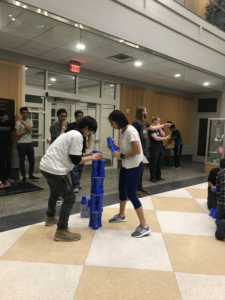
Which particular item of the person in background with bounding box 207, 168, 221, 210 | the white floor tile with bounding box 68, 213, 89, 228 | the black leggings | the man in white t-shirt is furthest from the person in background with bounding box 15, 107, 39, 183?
the person in background with bounding box 207, 168, 221, 210

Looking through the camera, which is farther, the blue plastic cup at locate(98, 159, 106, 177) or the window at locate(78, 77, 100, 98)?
the window at locate(78, 77, 100, 98)

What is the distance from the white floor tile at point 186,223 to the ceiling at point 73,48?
11.1 ft

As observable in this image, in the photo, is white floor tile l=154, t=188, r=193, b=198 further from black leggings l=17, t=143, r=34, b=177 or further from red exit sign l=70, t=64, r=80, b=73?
red exit sign l=70, t=64, r=80, b=73

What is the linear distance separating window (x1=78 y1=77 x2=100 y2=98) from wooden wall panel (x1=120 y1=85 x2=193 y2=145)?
0.89 m

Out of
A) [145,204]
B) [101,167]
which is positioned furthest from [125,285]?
[145,204]

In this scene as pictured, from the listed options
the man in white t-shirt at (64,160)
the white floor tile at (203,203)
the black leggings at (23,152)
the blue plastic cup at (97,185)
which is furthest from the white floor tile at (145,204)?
the black leggings at (23,152)

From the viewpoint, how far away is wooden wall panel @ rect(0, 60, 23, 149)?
197 inches

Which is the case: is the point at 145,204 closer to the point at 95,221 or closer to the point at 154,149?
the point at 95,221

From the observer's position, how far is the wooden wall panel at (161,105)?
7512 mm

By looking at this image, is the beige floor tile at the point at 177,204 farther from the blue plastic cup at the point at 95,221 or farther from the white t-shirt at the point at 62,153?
the white t-shirt at the point at 62,153

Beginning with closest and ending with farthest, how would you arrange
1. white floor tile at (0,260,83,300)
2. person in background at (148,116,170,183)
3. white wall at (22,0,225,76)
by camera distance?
white floor tile at (0,260,83,300)
white wall at (22,0,225,76)
person in background at (148,116,170,183)

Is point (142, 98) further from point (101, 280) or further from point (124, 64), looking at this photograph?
point (101, 280)

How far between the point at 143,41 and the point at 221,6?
3.72m

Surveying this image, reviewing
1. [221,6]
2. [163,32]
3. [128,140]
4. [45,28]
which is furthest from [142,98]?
[128,140]
